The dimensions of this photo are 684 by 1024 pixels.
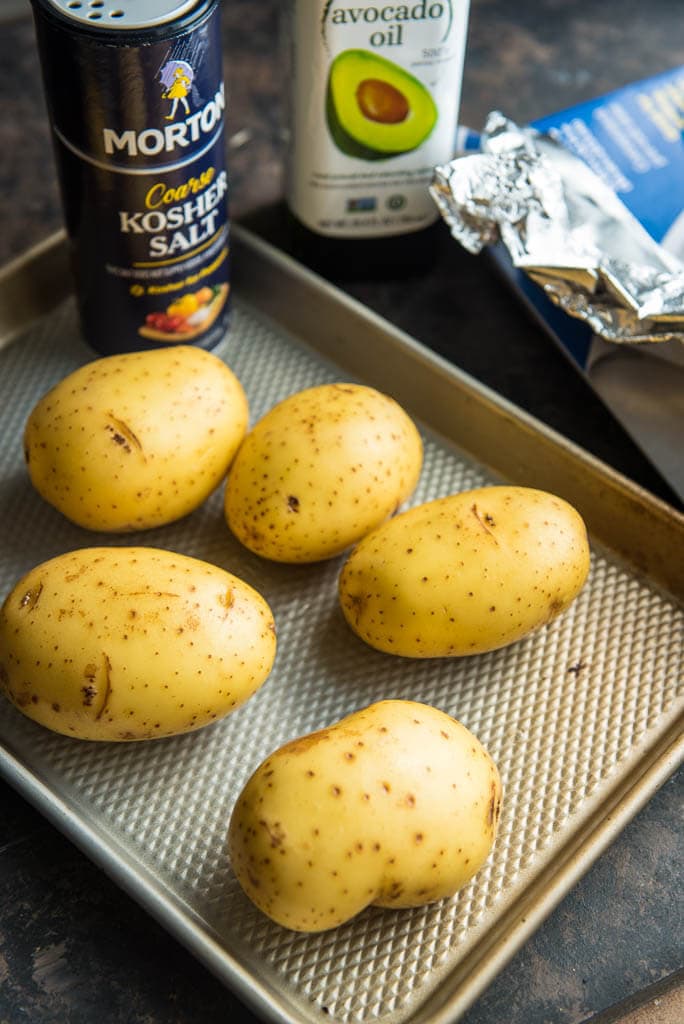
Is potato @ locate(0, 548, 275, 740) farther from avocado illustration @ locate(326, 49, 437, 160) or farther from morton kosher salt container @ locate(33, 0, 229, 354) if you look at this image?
avocado illustration @ locate(326, 49, 437, 160)

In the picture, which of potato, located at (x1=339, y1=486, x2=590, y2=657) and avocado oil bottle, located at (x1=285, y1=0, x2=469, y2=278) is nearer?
potato, located at (x1=339, y1=486, x2=590, y2=657)

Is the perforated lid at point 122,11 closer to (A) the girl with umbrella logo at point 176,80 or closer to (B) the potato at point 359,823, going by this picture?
(A) the girl with umbrella logo at point 176,80

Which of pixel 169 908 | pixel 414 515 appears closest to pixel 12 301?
pixel 414 515

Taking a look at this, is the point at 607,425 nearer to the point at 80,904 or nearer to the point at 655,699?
the point at 655,699

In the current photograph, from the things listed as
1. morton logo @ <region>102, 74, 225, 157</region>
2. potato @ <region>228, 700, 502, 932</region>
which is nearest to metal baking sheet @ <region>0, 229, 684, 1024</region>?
potato @ <region>228, 700, 502, 932</region>

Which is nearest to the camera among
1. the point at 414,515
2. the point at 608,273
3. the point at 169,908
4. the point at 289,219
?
the point at 169,908

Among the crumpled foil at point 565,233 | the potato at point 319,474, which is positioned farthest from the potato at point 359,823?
the crumpled foil at point 565,233
